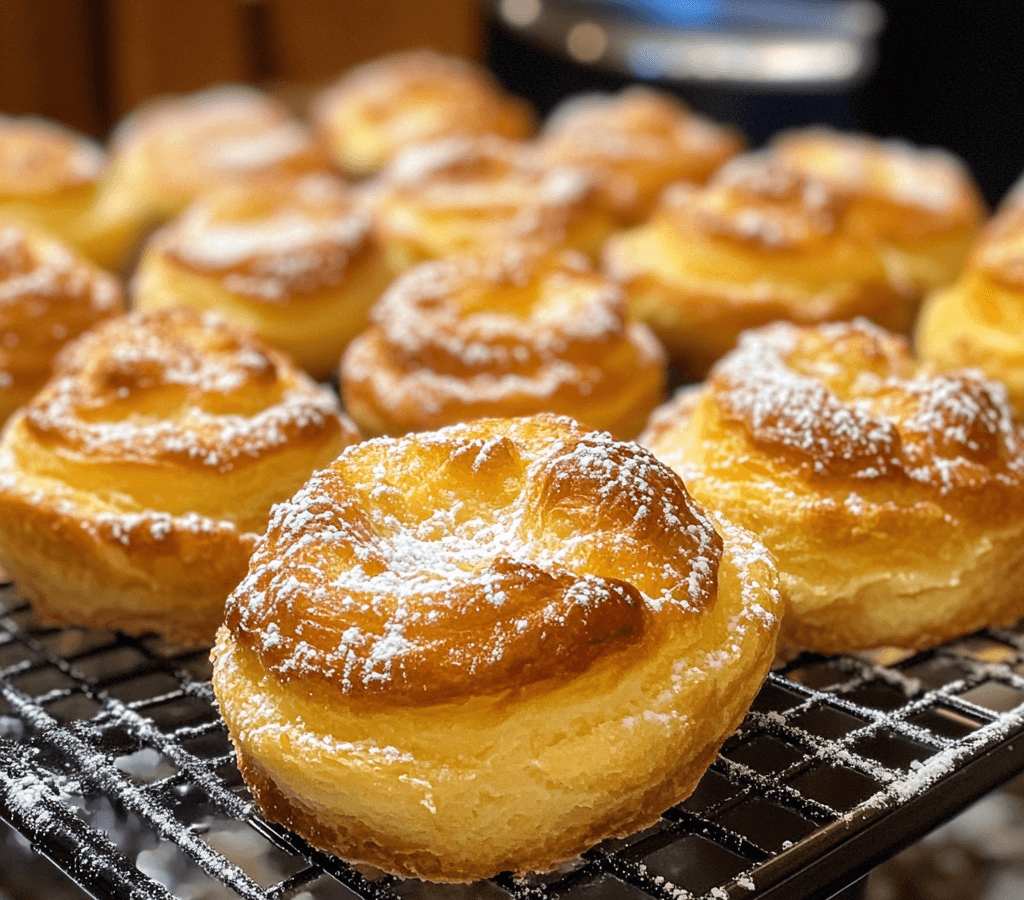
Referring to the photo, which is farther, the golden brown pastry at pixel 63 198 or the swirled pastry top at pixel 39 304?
the golden brown pastry at pixel 63 198

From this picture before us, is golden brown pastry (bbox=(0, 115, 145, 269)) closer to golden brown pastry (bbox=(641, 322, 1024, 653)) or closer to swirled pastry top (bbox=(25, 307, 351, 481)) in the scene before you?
swirled pastry top (bbox=(25, 307, 351, 481))

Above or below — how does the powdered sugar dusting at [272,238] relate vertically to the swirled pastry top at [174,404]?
below

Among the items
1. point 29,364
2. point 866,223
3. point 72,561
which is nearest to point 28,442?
point 72,561

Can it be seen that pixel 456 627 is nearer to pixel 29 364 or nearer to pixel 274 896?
pixel 274 896

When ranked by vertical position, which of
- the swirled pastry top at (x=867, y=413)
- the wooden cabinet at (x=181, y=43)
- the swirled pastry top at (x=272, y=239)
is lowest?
the wooden cabinet at (x=181, y=43)

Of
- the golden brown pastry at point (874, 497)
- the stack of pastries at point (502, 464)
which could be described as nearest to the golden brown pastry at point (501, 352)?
the stack of pastries at point (502, 464)

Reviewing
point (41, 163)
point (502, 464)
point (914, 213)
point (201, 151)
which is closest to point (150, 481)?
point (502, 464)

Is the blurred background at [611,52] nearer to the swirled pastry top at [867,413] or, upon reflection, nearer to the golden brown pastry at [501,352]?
the golden brown pastry at [501,352]
